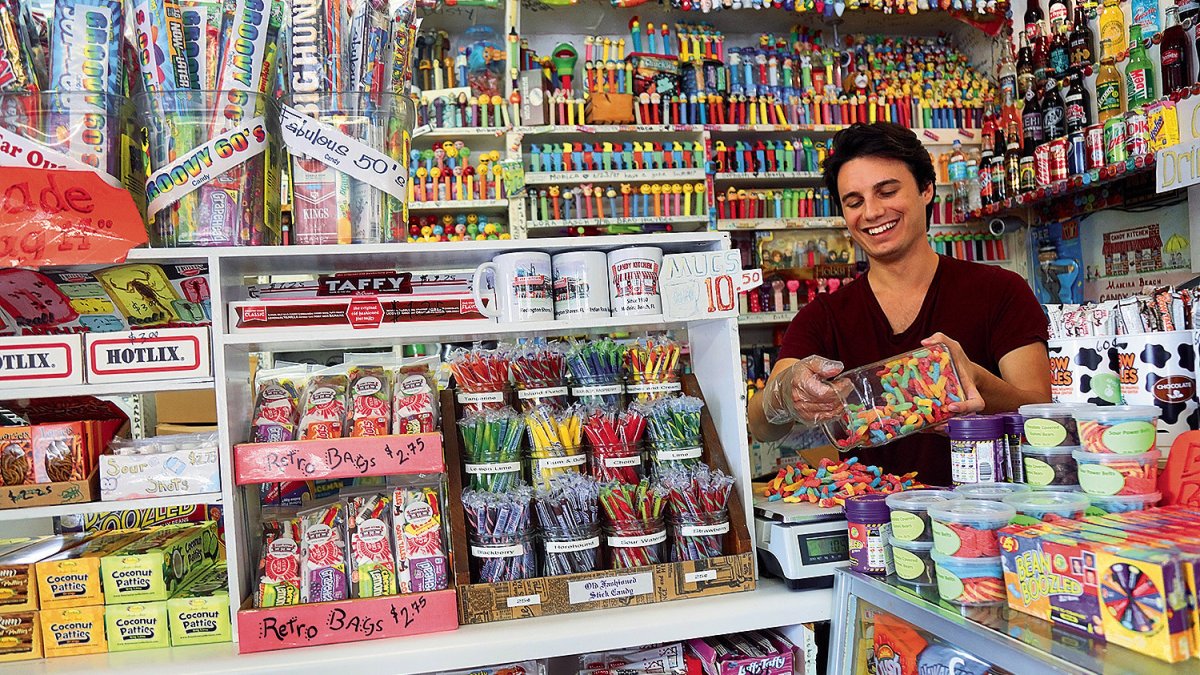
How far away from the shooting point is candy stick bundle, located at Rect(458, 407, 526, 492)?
1492mm

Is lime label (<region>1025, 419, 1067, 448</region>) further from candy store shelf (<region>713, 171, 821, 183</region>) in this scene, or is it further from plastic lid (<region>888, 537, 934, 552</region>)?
candy store shelf (<region>713, 171, 821, 183</region>)

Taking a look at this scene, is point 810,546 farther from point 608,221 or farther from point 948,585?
point 608,221

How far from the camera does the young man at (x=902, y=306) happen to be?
196 cm

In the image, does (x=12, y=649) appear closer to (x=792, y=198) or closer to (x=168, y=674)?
(x=168, y=674)

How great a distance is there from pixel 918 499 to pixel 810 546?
270 millimetres

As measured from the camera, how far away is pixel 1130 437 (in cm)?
110

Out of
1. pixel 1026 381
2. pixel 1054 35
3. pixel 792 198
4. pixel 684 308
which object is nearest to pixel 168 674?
pixel 684 308

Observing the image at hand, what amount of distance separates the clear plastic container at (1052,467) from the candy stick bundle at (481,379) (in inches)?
34.4

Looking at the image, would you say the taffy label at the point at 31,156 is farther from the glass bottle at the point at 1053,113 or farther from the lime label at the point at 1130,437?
the glass bottle at the point at 1053,113

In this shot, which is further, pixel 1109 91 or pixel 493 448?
pixel 1109 91

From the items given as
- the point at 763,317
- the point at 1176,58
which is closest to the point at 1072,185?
the point at 1176,58

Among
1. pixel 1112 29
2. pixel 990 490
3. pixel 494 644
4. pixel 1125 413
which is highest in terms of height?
pixel 1112 29

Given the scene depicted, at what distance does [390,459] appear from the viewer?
1.44m

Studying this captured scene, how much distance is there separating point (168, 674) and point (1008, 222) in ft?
15.2
